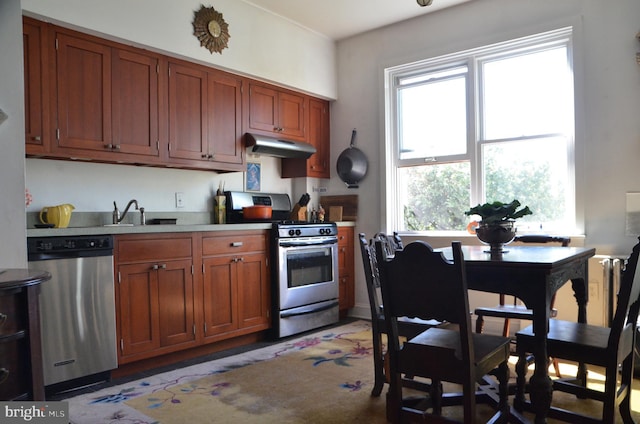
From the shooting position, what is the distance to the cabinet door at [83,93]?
3.00 m

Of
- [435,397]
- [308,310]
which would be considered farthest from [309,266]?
[435,397]

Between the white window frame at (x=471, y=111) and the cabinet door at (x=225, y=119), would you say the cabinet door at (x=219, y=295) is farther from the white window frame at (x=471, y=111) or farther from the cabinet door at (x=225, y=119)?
the white window frame at (x=471, y=111)

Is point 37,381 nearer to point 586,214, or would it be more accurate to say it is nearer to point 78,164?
point 78,164

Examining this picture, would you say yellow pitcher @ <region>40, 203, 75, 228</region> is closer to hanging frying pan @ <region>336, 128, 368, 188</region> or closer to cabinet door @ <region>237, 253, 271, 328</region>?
cabinet door @ <region>237, 253, 271, 328</region>

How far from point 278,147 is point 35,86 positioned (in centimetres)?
200

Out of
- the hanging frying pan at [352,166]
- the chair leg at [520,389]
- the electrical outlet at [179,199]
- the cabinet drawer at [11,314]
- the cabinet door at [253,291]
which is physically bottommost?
the chair leg at [520,389]

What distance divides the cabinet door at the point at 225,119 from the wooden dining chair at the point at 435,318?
2342mm

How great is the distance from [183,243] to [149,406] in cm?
116

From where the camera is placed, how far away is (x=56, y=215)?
3.01 metres

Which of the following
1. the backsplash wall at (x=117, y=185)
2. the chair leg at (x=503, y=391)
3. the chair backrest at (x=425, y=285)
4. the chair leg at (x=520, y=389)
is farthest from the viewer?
the backsplash wall at (x=117, y=185)

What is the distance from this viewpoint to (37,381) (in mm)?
1611

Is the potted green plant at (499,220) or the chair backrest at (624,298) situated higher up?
the potted green plant at (499,220)

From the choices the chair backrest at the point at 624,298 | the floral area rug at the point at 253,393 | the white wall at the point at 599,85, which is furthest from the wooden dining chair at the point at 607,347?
the white wall at the point at 599,85

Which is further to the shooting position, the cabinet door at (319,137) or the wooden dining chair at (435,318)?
the cabinet door at (319,137)
